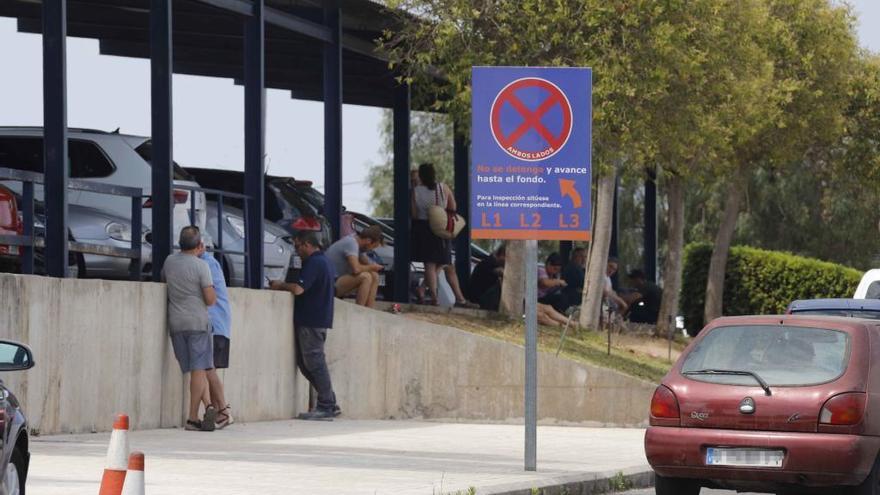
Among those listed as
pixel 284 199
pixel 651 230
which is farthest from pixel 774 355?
pixel 651 230

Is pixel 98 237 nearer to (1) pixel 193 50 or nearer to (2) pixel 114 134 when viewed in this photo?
(2) pixel 114 134

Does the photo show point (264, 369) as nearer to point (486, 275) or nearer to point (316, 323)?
point (316, 323)

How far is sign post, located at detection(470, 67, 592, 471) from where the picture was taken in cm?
1361

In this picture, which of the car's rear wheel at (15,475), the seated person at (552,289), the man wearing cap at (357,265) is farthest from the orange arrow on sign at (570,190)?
the seated person at (552,289)

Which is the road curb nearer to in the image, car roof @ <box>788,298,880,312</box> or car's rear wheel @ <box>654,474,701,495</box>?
car's rear wheel @ <box>654,474,701,495</box>

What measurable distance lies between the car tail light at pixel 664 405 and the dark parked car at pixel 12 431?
14.7 ft

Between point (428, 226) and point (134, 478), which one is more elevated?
point (428, 226)

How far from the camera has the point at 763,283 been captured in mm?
40000

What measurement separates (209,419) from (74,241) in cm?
206

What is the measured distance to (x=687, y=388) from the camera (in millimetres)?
12078

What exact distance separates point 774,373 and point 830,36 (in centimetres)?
2683

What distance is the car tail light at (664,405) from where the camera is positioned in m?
12.1

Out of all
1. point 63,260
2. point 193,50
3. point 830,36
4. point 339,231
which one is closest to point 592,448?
point 63,260

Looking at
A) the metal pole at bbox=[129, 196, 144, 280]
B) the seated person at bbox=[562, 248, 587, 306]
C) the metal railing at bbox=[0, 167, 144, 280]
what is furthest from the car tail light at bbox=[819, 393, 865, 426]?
the seated person at bbox=[562, 248, 587, 306]
